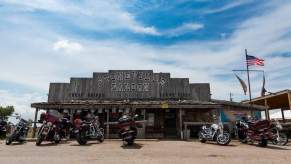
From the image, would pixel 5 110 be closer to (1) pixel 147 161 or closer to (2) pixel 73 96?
(2) pixel 73 96

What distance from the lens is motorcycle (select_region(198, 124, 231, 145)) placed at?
43.3 feet

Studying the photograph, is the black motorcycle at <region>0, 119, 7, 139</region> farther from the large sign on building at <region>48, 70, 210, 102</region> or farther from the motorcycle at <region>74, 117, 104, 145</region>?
the motorcycle at <region>74, 117, 104, 145</region>

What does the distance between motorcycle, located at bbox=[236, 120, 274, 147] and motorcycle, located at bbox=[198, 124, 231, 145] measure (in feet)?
3.85

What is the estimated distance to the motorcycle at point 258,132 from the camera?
12789mm

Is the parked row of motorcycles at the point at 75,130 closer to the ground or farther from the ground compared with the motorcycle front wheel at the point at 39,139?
farther from the ground

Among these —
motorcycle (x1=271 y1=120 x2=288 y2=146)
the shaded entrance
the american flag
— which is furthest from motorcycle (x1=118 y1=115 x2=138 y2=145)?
the american flag

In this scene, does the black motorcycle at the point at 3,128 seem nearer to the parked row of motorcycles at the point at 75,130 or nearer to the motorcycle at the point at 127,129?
the parked row of motorcycles at the point at 75,130

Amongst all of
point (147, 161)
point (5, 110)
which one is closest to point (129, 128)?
point (147, 161)

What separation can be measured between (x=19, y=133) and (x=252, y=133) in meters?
10.9

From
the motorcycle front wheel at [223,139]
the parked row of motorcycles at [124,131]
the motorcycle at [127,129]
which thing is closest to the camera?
the motorcycle at [127,129]

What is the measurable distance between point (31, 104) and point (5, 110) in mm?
39967

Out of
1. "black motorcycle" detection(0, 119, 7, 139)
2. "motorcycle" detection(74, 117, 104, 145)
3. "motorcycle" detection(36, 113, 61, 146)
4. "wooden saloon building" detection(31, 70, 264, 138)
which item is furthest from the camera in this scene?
"wooden saloon building" detection(31, 70, 264, 138)

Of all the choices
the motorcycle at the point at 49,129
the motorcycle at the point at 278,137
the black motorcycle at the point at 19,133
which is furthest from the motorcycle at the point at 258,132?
the black motorcycle at the point at 19,133

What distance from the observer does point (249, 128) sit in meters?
13.7
